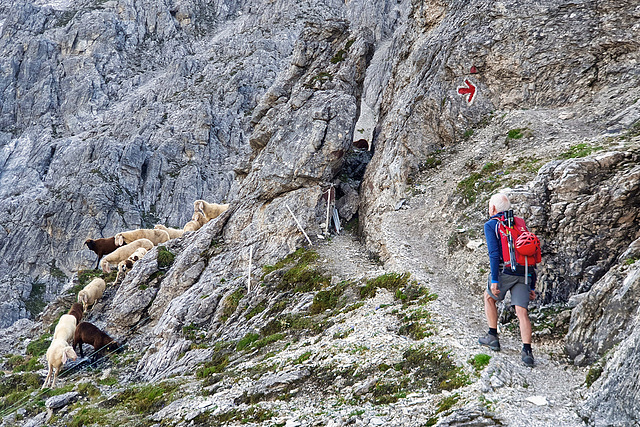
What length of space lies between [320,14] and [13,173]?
71.6 metres

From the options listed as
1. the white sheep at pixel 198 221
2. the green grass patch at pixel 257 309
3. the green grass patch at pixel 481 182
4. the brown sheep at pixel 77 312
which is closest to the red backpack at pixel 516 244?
the green grass patch at pixel 481 182

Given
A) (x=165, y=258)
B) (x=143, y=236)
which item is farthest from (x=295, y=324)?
(x=143, y=236)

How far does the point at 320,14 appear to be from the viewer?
4094 inches

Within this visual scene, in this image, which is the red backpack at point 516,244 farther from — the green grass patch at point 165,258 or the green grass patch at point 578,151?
the green grass patch at point 165,258

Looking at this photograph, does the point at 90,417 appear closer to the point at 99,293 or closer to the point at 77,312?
the point at 77,312

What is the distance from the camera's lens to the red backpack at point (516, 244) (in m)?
8.74

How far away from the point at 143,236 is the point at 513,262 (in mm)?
31401

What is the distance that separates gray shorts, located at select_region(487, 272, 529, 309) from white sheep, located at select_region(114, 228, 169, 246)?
30371 mm

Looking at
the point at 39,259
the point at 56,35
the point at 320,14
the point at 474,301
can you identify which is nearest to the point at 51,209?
the point at 39,259

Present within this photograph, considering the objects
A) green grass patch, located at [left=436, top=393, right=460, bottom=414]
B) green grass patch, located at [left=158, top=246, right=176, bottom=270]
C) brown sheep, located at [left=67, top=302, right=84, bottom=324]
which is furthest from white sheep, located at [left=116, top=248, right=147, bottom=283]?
green grass patch, located at [left=436, top=393, right=460, bottom=414]

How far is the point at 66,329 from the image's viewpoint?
23.4 meters

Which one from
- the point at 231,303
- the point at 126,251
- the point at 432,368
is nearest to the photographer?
the point at 432,368

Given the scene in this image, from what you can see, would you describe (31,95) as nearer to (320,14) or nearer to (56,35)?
(56,35)

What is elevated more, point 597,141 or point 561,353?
point 597,141
